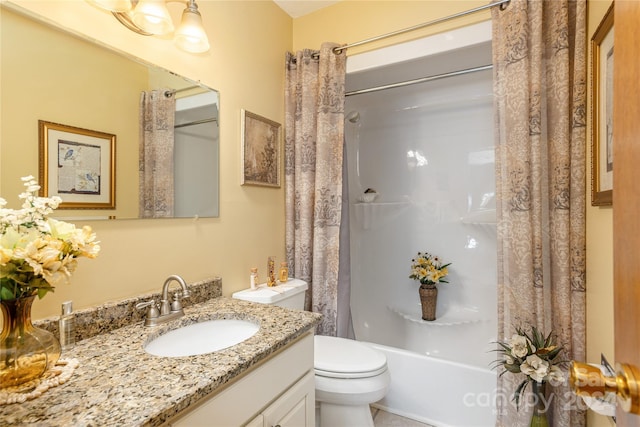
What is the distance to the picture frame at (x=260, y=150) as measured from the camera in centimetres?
172

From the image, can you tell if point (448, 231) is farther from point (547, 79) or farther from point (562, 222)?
point (547, 79)

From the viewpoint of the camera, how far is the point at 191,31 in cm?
128

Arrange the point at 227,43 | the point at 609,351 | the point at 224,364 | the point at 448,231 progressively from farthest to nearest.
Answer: the point at 448,231 < the point at 227,43 < the point at 609,351 < the point at 224,364

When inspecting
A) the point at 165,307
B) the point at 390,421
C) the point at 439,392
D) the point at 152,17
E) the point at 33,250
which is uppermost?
the point at 152,17

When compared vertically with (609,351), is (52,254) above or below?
above

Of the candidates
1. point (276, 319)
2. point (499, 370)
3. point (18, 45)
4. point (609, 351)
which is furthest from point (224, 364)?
point (499, 370)

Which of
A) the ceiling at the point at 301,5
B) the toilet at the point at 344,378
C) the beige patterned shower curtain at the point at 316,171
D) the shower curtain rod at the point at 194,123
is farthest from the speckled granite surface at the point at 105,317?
the ceiling at the point at 301,5

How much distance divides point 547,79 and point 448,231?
140cm

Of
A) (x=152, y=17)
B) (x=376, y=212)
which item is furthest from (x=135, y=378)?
(x=376, y=212)

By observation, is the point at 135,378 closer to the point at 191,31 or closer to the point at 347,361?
the point at 347,361

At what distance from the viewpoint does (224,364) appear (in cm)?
A: 83

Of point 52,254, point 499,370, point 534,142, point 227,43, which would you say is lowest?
point 499,370

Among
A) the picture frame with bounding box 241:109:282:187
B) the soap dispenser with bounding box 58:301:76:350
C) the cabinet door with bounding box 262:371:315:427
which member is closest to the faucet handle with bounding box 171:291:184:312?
the soap dispenser with bounding box 58:301:76:350

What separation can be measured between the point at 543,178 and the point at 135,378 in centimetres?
170
